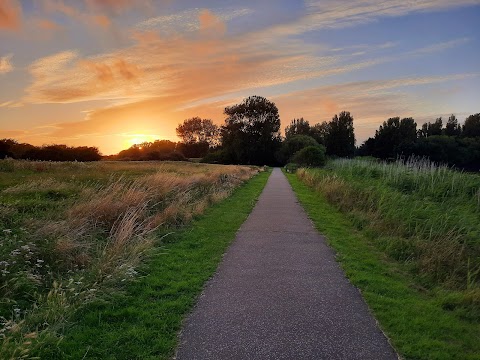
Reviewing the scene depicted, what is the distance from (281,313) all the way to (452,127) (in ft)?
405

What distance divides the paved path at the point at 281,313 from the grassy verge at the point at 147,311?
26 cm

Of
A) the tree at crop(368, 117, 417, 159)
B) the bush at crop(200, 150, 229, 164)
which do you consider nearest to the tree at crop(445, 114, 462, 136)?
the tree at crop(368, 117, 417, 159)

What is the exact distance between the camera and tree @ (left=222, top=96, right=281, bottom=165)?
86.1 meters

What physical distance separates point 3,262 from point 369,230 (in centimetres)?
865

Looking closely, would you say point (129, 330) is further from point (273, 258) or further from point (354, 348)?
point (273, 258)

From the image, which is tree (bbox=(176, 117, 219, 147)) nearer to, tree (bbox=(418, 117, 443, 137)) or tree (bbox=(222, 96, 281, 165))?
tree (bbox=(222, 96, 281, 165))

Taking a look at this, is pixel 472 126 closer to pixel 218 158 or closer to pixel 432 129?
pixel 432 129

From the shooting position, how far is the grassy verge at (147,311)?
13.1ft

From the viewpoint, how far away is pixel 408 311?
5.14 m

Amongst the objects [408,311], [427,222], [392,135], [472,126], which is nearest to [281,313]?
[408,311]

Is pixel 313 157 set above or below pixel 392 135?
below

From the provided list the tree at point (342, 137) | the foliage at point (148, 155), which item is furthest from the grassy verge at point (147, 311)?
the foliage at point (148, 155)

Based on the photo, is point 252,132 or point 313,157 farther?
point 252,132

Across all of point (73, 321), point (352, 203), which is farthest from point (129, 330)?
point (352, 203)
